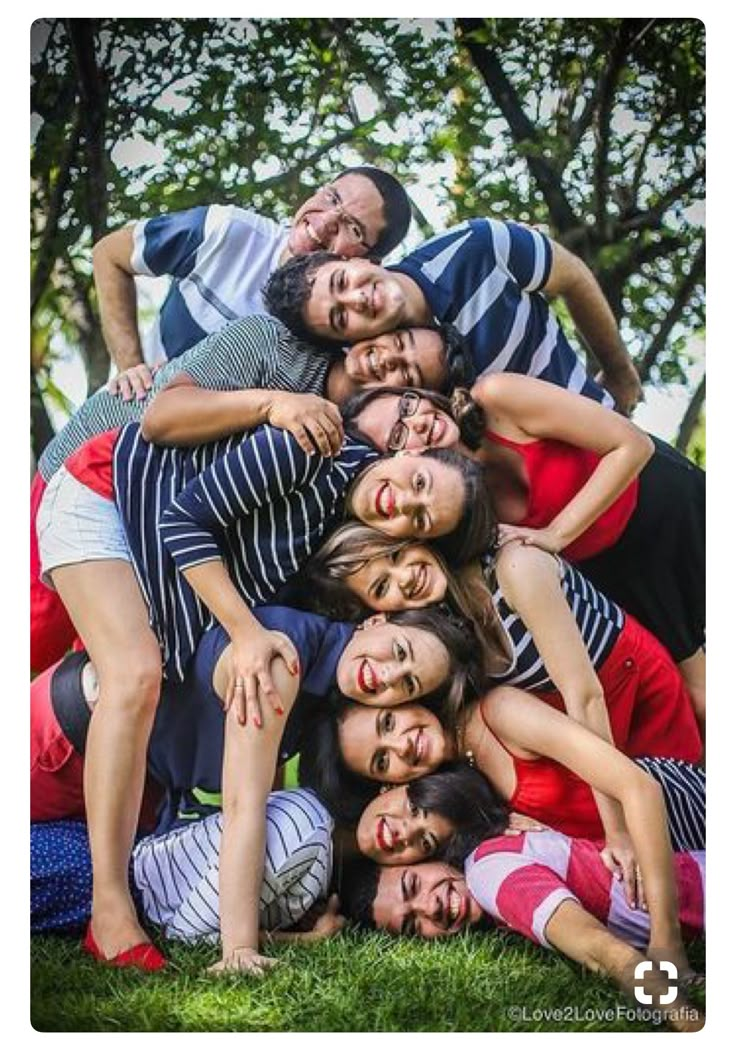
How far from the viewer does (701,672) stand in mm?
3744

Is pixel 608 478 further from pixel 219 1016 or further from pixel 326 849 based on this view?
pixel 219 1016

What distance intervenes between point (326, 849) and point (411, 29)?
1.82 m

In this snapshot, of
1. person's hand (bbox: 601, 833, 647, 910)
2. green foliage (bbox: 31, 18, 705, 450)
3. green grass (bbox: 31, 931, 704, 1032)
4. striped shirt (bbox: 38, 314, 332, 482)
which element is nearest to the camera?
green grass (bbox: 31, 931, 704, 1032)

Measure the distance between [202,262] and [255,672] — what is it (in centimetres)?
93

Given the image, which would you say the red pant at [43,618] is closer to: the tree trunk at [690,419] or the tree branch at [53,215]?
the tree branch at [53,215]

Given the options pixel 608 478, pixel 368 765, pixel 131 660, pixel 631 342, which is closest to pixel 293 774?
pixel 368 765

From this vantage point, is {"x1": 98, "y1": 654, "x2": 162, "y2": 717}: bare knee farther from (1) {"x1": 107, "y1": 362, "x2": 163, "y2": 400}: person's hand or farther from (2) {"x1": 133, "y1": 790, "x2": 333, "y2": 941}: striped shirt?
(1) {"x1": 107, "y1": 362, "x2": 163, "y2": 400}: person's hand

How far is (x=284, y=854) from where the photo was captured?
349cm

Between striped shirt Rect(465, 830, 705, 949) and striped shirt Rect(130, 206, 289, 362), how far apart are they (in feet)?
4.28

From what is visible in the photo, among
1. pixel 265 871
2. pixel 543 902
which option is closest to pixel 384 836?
pixel 265 871

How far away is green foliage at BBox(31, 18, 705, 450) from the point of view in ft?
12.1

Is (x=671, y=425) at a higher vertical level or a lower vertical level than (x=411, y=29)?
lower

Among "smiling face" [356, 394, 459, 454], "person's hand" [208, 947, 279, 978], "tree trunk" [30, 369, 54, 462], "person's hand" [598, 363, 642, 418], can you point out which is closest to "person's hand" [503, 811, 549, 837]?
"person's hand" [208, 947, 279, 978]

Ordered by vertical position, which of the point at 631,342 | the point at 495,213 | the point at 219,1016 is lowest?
the point at 219,1016
